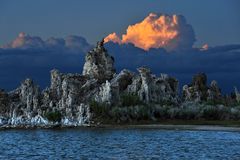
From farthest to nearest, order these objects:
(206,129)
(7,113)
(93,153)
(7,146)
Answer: (7,113)
(206,129)
(7,146)
(93,153)

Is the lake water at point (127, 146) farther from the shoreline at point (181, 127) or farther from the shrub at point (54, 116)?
the shrub at point (54, 116)

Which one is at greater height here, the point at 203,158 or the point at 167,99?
the point at 167,99

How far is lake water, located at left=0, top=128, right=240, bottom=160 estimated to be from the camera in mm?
92250

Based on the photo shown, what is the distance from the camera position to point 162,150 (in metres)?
101

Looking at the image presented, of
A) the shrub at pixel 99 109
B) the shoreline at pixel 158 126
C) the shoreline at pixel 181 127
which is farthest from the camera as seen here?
the shrub at pixel 99 109

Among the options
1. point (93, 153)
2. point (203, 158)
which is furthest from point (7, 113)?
point (203, 158)

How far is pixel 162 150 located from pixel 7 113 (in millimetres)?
97241

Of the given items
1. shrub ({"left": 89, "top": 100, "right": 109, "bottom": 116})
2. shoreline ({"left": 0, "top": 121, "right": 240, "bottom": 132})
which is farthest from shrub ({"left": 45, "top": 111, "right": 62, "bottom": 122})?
shrub ({"left": 89, "top": 100, "right": 109, "bottom": 116})

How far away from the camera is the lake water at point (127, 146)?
9225 cm

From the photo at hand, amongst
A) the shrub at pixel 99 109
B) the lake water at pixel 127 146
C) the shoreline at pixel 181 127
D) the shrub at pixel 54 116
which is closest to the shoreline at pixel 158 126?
the shoreline at pixel 181 127

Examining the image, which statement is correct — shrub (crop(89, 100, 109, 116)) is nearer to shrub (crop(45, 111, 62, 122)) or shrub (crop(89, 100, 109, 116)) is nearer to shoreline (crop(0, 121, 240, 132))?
shoreline (crop(0, 121, 240, 132))

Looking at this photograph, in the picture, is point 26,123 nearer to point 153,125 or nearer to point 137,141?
point 153,125

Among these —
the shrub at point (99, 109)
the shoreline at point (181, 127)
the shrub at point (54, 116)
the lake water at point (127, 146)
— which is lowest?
the lake water at point (127, 146)

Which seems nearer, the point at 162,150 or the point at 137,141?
the point at 162,150
